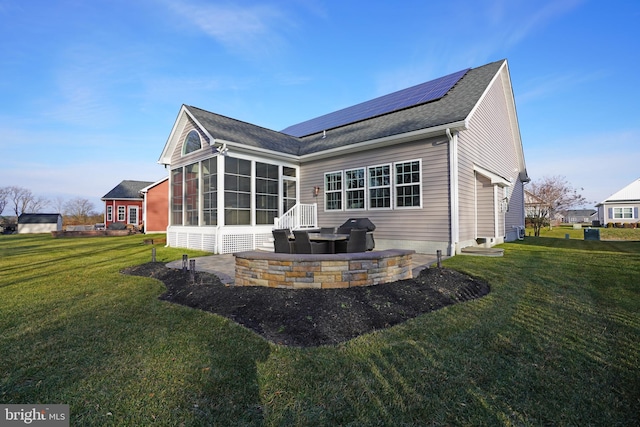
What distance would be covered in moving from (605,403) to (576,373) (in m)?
0.44

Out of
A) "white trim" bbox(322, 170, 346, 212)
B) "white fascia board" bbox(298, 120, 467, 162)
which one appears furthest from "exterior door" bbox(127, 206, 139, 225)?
"white trim" bbox(322, 170, 346, 212)

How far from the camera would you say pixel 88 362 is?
285 cm

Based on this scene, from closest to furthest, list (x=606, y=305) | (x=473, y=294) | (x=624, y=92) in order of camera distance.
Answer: (x=606, y=305) → (x=473, y=294) → (x=624, y=92)

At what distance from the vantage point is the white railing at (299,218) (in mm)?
11562

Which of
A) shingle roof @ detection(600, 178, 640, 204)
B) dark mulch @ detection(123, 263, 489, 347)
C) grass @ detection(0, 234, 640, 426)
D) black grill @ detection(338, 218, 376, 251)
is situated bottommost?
grass @ detection(0, 234, 640, 426)

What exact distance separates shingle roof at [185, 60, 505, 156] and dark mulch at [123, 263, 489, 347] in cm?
578

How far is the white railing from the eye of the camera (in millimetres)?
11562

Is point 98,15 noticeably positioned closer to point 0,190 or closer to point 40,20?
point 40,20

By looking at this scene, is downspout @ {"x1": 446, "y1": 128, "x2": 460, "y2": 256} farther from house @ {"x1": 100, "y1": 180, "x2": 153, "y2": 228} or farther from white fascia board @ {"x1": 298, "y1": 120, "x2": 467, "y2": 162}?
house @ {"x1": 100, "y1": 180, "x2": 153, "y2": 228}

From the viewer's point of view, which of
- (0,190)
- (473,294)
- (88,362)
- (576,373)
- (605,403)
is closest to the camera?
(605,403)

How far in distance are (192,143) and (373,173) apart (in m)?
7.73

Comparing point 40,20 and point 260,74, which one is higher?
point 260,74

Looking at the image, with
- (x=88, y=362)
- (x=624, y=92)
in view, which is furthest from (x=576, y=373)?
(x=624, y=92)

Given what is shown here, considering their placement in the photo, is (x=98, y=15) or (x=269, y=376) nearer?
(x=269, y=376)
